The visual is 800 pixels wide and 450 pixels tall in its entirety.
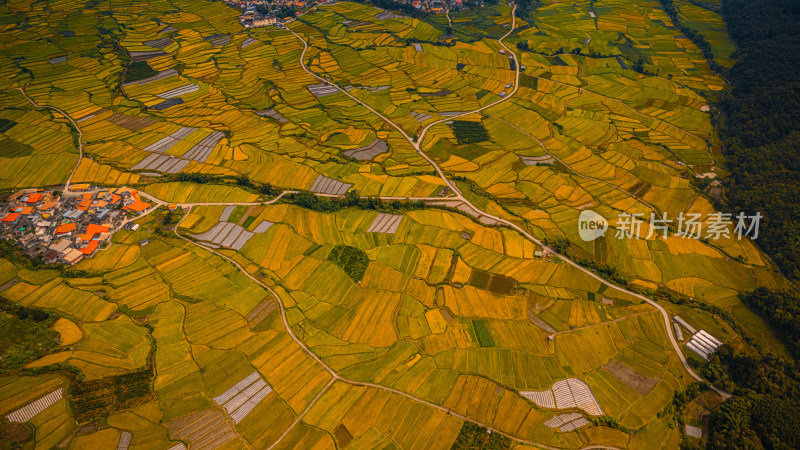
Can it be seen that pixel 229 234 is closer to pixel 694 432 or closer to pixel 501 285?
pixel 501 285

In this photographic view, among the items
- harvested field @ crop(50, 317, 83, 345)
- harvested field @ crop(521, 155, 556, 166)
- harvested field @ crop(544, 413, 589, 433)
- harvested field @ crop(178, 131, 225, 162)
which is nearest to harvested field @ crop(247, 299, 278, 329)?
harvested field @ crop(50, 317, 83, 345)

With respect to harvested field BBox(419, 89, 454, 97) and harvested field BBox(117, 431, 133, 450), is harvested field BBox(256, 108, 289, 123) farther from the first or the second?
harvested field BBox(117, 431, 133, 450)

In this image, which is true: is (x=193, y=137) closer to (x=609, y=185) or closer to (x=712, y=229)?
(x=609, y=185)

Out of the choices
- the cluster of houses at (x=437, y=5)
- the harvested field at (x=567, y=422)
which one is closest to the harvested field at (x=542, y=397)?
the harvested field at (x=567, y=422)

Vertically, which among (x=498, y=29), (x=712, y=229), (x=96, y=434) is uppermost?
(x=498, y=29)

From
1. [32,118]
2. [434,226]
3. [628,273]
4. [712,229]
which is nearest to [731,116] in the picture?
[712,229]

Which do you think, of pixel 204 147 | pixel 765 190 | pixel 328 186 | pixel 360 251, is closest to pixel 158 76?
pixel 204 147
